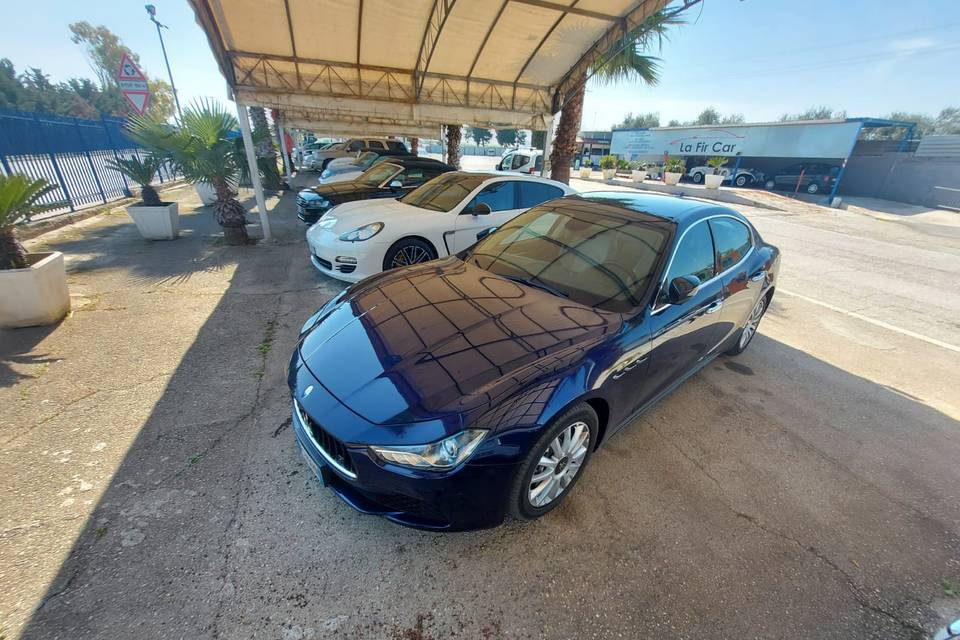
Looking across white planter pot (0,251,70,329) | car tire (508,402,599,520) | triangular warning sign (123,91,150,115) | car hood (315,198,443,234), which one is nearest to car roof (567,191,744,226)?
car tire (508,402,599,520)

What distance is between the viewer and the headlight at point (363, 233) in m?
4.65

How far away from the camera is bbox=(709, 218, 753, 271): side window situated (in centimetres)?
308

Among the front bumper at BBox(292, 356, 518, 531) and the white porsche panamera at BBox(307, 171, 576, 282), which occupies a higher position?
the white porsche panamera at BBox(307, 171, 576, 282)

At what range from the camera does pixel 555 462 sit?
6.65 ft

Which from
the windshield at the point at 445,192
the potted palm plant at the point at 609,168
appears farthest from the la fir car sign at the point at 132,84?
the potted palm plant at the point at 609,168

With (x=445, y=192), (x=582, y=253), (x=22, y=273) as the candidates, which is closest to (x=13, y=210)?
(x=22, y=273)

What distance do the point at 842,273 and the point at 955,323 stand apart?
2364mm

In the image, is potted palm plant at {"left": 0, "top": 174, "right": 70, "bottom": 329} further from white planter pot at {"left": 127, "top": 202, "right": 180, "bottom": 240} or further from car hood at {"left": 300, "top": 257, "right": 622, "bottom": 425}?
car hood at {"left": 300, "top": 257, "right": 622, "bottom": 425}

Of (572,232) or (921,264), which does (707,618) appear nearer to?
(572,232)

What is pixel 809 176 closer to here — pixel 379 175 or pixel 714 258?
pixel 379 175

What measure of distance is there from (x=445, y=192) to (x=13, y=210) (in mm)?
4371

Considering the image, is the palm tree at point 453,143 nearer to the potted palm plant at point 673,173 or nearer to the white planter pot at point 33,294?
the potted palm plant at point 673,173

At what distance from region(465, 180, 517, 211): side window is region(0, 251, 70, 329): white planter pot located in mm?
4531

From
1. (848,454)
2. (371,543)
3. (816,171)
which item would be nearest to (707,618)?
(371,543)
